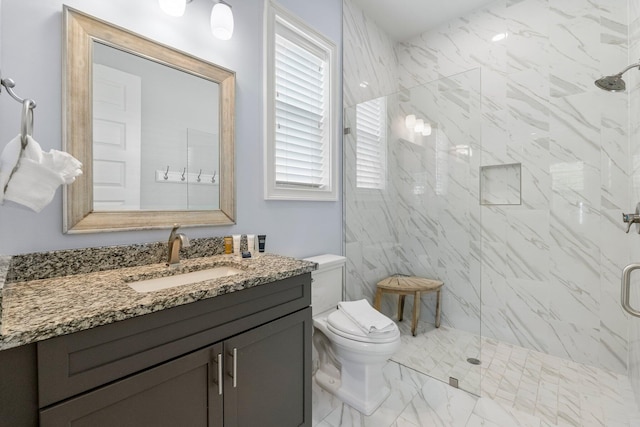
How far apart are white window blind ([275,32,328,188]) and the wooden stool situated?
41.5 inches

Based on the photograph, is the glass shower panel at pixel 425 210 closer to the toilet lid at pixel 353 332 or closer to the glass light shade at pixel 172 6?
the toilet lid at pixel 353 332

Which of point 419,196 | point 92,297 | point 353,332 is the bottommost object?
point 353,332

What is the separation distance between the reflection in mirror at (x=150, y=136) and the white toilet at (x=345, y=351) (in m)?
0.96

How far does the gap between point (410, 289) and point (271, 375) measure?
4.98 ft

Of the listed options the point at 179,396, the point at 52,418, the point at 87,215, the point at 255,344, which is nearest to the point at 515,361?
the point at 255,344

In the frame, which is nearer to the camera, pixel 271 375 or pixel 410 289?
pixel 271 375

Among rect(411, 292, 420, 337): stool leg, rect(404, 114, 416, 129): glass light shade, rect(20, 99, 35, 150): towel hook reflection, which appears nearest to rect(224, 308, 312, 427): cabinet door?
rect(20, 99, 35, 150): towel hook reflection

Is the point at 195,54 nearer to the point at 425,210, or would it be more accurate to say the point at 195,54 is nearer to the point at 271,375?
the point at 271,375

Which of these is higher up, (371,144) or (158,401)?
(371,144)

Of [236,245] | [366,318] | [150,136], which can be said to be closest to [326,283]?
[366,318]

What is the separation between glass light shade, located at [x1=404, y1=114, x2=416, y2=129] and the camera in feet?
7.88

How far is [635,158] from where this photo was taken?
1.91 m

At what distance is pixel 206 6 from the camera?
1586 millimetres

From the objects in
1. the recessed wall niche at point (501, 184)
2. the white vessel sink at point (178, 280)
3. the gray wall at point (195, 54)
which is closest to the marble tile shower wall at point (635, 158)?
the recessed wall niche at point (501, 184)
